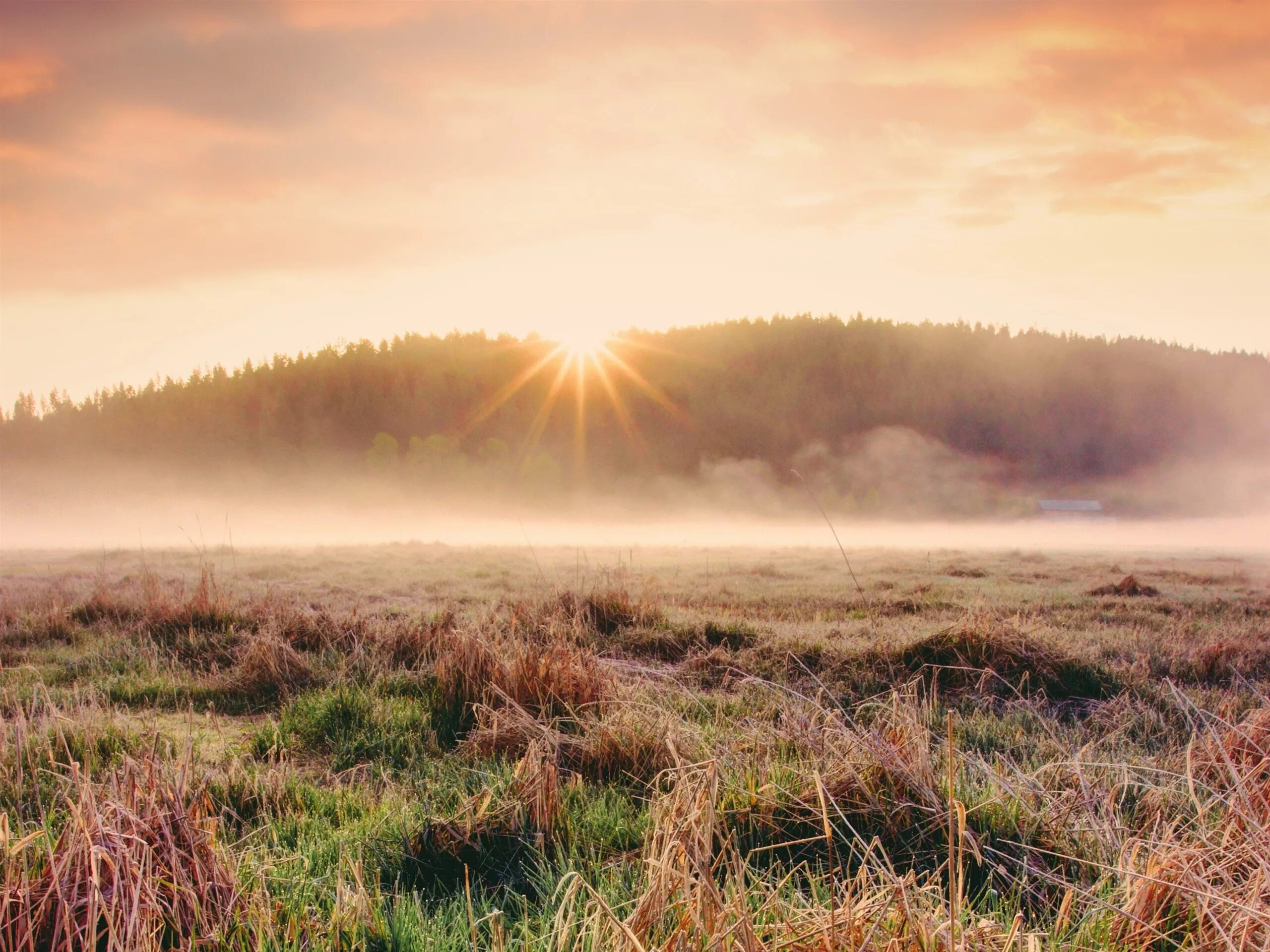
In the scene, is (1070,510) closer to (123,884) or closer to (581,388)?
(581,388)

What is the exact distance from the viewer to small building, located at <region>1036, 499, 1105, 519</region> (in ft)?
339

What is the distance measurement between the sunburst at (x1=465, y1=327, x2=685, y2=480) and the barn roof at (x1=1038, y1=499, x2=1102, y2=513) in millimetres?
56359

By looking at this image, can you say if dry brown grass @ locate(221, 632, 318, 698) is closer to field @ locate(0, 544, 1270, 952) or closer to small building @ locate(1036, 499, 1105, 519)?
field @ locate(0, 544, 1270, 952)

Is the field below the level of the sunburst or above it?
below

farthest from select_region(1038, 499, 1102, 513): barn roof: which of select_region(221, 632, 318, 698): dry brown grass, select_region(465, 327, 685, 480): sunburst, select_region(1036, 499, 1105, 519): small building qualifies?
select_region(221, 632, 318, 698): dry brown grass

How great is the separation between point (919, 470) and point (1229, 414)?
6463 centimetres

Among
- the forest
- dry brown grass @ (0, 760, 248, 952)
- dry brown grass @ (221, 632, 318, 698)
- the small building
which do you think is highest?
the forest

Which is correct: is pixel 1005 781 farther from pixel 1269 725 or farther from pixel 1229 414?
pixel 1229 414

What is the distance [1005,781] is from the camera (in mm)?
2969

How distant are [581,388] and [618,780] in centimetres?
12500

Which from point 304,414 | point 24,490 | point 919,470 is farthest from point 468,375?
point 919,470

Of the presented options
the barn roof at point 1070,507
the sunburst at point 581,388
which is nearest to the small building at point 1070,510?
the barn roof at point 1070,507

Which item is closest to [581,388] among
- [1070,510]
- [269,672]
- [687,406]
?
[687,406]

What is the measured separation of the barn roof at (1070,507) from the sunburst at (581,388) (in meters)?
56.4
